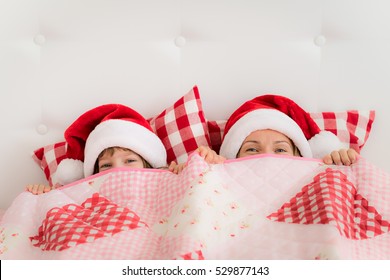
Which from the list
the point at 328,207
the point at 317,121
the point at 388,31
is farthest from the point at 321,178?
the point at 388,31

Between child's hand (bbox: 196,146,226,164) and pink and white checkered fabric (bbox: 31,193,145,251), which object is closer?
pink and white checkered fabric (bbox: 31,193,145,251)

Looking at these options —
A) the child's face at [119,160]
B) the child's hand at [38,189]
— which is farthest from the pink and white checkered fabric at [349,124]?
the child's hand at [38,189]

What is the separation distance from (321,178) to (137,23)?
776 millimetres

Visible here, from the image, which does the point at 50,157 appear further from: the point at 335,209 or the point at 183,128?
the point at 335,209

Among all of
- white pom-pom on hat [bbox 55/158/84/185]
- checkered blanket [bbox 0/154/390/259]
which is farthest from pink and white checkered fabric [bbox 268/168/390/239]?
white pom-pom on hat [bbox 55/158/84/185]

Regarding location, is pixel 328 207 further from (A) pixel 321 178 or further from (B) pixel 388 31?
(B) pixel 388 31

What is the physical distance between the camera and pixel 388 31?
5.32ft

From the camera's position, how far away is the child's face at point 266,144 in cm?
145

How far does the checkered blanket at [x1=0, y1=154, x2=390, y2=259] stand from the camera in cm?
107

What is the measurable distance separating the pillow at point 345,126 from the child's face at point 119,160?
262mm

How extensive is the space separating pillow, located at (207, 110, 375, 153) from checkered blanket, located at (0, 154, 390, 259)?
27cm

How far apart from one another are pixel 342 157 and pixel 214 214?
0.38 metres

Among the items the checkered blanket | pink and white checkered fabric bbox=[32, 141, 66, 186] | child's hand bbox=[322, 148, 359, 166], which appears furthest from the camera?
pink and white checkered fabric bbox=[32, 141, 66, 186]

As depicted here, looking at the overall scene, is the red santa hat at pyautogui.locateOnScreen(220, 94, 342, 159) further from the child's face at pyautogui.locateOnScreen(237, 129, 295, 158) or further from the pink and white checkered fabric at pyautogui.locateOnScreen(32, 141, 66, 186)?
the pink and white checkered fabric at pyautogui.locateOnScreen(32, 141, 66, 186)
